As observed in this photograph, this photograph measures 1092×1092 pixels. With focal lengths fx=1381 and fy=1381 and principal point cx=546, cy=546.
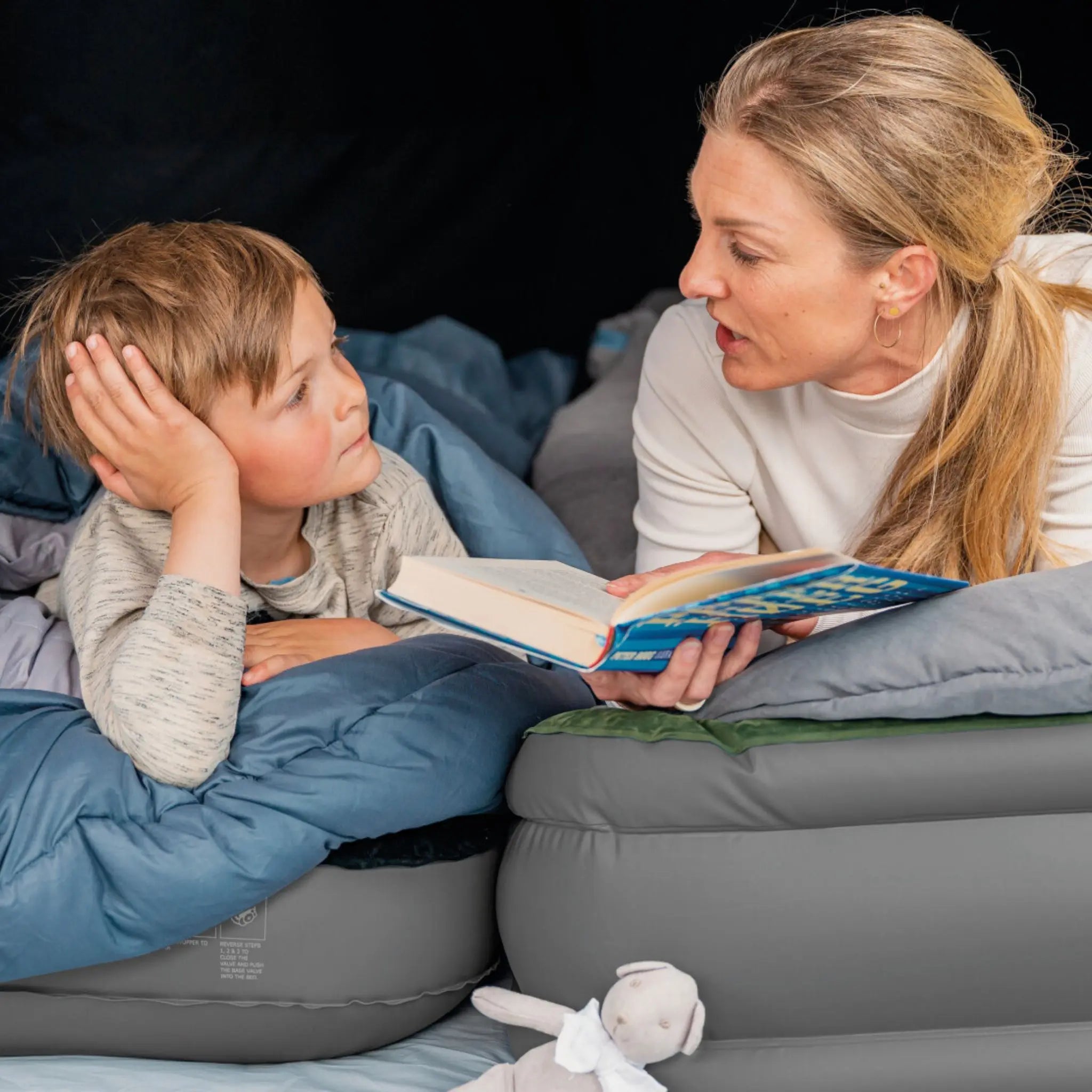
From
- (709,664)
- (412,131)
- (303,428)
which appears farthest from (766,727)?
(412,131)

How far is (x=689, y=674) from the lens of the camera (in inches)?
39.7

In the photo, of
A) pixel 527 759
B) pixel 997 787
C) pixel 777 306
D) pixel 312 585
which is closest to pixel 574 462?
pixel 312 585

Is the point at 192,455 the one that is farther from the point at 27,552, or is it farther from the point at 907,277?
the point at 907,277

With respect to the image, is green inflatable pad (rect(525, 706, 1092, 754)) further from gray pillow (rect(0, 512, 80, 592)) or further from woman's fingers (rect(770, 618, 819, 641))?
gray pillow (rect(0, 512, 80, 592))

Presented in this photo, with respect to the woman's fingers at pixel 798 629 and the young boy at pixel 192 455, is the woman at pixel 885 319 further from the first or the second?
the young boy at pixel 192 455

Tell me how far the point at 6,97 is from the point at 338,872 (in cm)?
124

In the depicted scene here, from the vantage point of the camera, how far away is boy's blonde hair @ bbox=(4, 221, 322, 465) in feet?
3.99

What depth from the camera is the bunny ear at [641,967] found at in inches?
37.3

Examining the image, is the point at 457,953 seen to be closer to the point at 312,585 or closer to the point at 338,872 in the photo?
the point at 338,872

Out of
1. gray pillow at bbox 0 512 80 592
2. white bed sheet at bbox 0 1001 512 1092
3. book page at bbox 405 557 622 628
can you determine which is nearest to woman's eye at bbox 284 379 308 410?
book page at bbox 405 557 622 628

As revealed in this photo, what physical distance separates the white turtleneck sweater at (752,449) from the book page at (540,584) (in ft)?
1.32

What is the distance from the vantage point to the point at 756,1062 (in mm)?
963

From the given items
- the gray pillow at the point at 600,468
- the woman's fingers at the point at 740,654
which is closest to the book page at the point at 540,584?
the woman's fingers at the point at 740,654

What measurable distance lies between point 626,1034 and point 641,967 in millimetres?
48
